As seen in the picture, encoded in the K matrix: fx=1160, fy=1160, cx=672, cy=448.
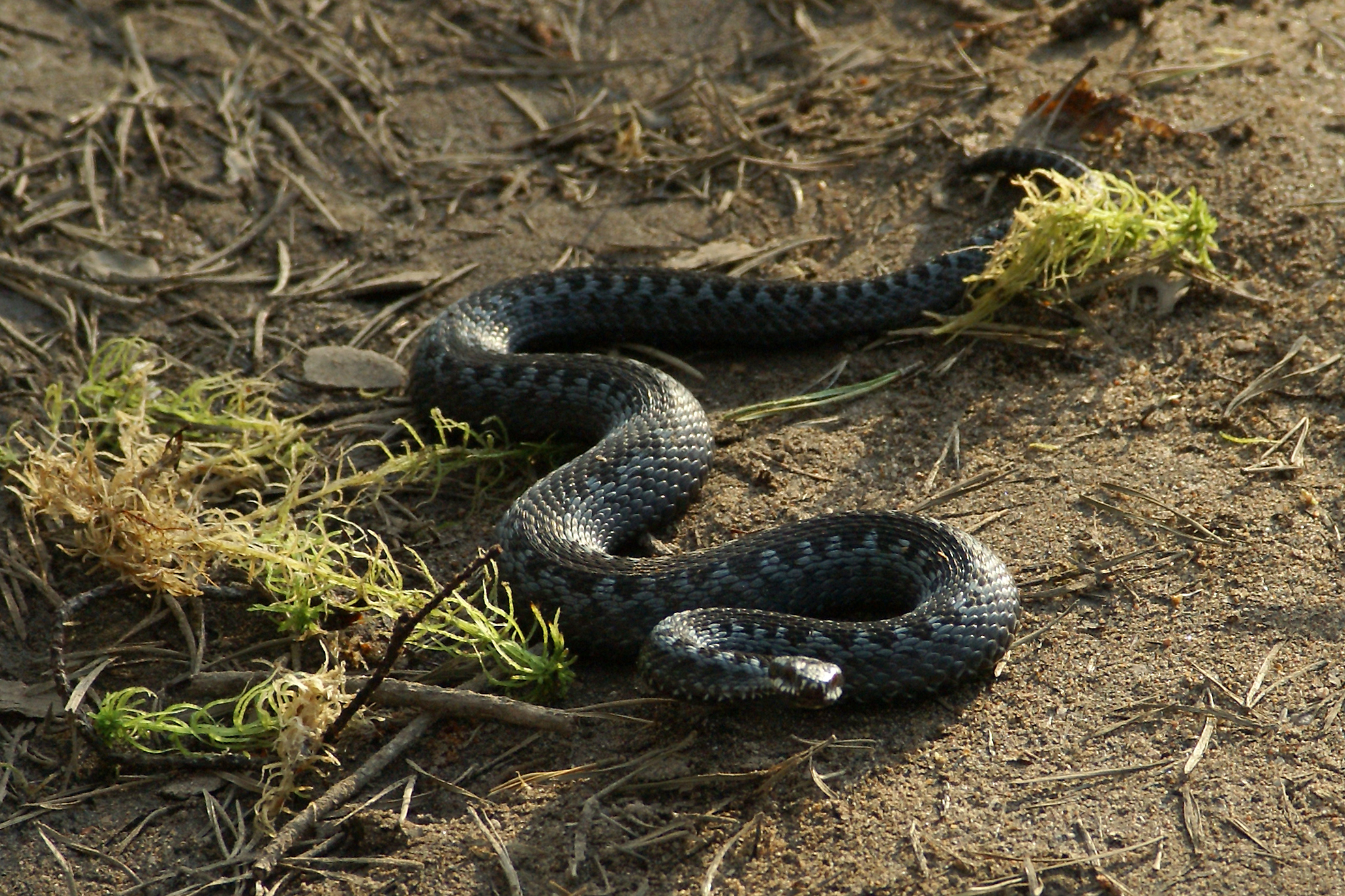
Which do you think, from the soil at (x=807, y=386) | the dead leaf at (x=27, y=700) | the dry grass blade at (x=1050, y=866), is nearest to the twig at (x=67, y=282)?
the soil at (x=807, y=386)

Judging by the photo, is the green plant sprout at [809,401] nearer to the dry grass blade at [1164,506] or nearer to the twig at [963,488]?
the twig at [963,488]

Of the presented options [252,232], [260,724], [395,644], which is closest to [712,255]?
[252,232]

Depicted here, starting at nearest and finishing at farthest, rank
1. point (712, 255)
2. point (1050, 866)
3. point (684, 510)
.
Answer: point (1050, 866)
point (684, 510)
point (712, 255)

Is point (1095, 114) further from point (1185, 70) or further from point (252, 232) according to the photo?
point (252, 232)

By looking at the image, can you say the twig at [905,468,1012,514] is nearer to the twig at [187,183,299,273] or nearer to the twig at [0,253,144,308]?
the twig at [187,183,299,273]

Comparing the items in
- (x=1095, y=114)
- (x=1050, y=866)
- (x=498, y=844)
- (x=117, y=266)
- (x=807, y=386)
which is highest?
(x=1095, y=114)

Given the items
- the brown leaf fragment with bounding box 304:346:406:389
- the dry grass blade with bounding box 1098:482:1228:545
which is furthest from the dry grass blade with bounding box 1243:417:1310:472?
→ the brown leaf fragment with bounding box 304:346:406:389
